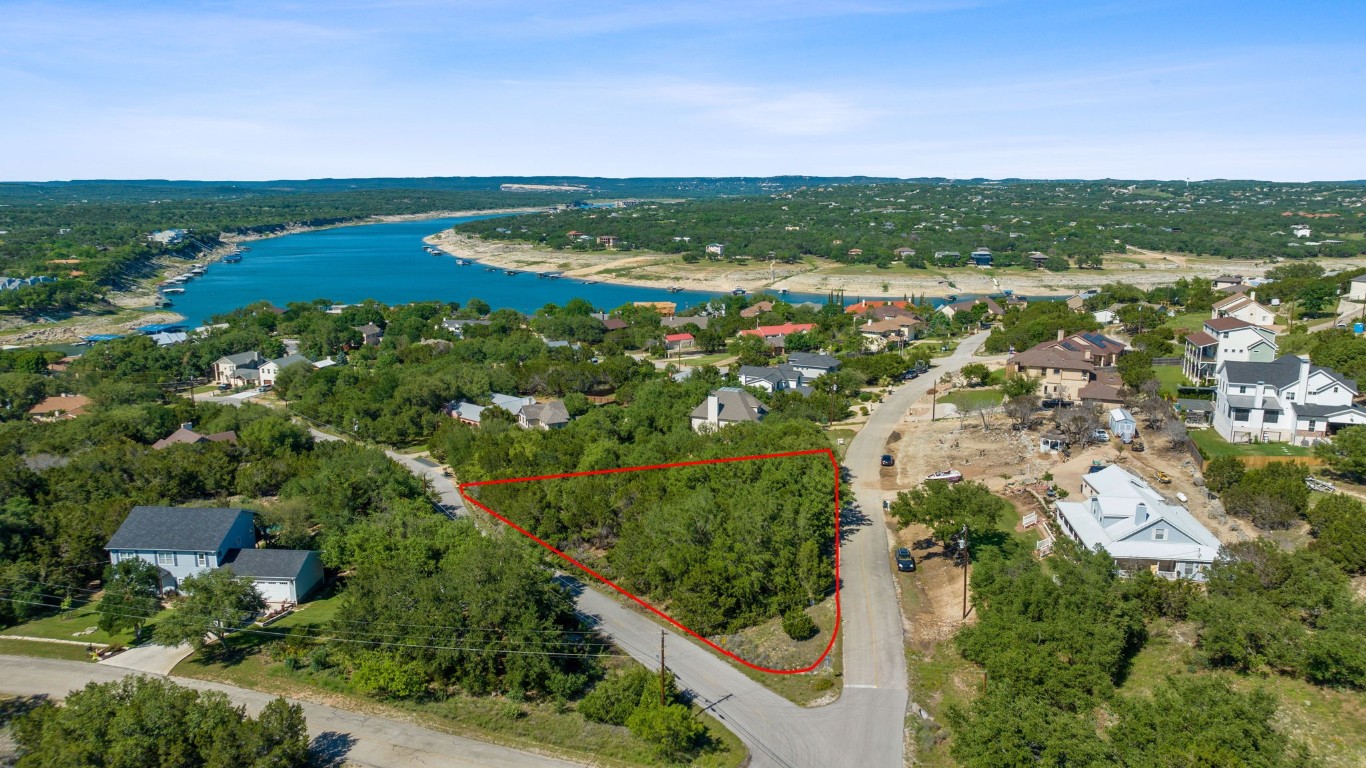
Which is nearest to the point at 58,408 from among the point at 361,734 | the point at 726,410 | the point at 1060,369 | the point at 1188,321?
the point at 726,410

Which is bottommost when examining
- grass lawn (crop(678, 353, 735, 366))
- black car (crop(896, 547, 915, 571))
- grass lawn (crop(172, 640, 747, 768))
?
grass lawn (crop(172, 640, 747, 768))

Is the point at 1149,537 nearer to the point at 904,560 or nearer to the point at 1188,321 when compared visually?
the point at 904,560

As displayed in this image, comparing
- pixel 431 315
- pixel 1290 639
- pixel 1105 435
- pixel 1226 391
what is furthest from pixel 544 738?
pixel 431 315

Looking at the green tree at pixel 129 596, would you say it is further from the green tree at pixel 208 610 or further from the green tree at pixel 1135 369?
the green tree at pixel 1135 369

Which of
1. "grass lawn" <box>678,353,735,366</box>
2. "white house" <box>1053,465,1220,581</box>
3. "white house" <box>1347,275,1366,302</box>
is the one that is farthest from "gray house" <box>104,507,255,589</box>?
"white house" <box>1347,275,1366,302</box>

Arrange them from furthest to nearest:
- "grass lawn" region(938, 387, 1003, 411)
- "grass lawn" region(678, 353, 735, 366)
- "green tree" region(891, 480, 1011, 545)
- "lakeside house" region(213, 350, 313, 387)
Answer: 1. "grass lawn" region(678, 353, 735, 366)
2. "lakeside house" region(213, 350, 313, 387)
3. "grass lawn" region(938, 387, 1003, 411)
4. "green tree" region(891, 480, 1011, 545)

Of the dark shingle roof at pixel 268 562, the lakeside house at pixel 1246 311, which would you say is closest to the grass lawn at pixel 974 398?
the lakeside house at pixel 1246 311

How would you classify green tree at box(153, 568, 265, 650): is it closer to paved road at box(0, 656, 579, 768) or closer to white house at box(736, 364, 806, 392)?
paved road at box(0, 656, 579, 768)
